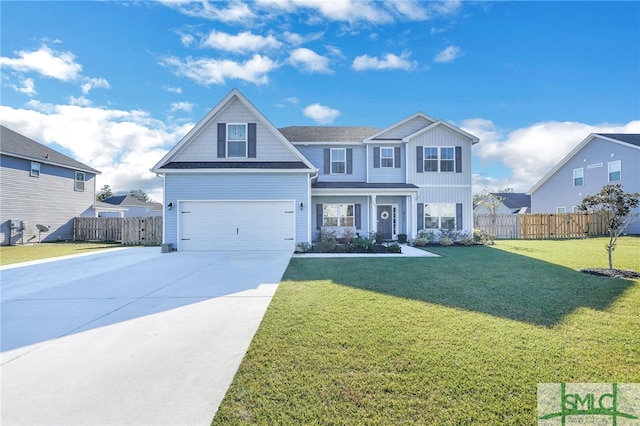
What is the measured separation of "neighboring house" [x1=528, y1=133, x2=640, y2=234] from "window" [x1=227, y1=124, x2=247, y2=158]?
25651mm

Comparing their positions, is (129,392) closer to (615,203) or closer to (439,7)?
(615,203)

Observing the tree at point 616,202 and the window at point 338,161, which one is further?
the window at point 338,161

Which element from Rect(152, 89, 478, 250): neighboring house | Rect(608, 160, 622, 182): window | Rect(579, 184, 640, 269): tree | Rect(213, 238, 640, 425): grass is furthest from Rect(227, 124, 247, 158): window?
Rect(608, 160, 622, 182): window

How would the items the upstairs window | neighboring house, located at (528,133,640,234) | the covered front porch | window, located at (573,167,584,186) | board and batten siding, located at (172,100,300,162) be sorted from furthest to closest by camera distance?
window, located at (573,167,584,186)
the upstairs window
neighboring house, located at (528,133,640,234)
the covered front porch
board and batten siding, located at (172,100,300,162)

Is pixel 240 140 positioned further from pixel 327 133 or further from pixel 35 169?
pixel 35 169

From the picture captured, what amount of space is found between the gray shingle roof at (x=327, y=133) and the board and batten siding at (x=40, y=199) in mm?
16124

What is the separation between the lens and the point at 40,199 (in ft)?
58.3

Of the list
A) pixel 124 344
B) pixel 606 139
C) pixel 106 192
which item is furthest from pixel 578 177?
pixel 106 192

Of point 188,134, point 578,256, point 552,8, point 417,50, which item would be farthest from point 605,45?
point 188,134

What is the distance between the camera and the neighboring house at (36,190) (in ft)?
52.8

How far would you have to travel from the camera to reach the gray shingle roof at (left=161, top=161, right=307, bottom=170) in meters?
12.2

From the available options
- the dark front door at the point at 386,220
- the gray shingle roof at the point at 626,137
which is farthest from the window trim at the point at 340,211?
the gray shingle roof at the point at 626,137

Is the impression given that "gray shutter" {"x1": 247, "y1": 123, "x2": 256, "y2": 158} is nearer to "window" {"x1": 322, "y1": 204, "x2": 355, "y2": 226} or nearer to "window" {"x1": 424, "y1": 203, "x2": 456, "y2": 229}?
"window" {"x1": 322, "y1": 204, "x2": 355, "y2": 226}

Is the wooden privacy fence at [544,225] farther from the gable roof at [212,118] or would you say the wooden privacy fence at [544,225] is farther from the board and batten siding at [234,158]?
the board and batten siding at [234,158]
